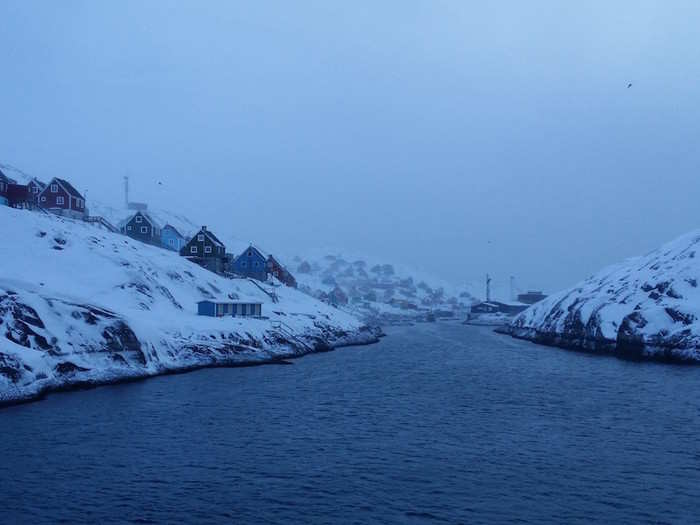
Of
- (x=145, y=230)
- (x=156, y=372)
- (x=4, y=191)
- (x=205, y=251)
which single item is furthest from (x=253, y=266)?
(x=156, y=372)

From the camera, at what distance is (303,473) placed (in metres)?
24.3

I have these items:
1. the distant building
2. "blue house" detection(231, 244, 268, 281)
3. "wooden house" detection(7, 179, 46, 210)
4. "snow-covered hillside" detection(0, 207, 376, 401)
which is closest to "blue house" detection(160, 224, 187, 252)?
"blue house" detection(231, 244, 268, 281)

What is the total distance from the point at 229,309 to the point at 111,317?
27.5 metres

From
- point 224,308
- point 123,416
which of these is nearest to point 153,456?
point 123,416

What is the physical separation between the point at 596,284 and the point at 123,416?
101919mm

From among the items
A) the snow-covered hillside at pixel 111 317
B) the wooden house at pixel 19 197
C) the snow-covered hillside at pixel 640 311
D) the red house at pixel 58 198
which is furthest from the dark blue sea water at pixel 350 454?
the red house at pixel 58 198

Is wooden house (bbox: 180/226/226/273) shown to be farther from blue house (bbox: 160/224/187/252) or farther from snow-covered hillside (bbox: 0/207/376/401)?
blue house (bbox: 160/224/187/252)

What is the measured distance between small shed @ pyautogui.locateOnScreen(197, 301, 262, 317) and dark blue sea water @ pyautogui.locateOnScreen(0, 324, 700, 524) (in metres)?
28.4

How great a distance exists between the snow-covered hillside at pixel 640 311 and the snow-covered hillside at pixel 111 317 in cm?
3492

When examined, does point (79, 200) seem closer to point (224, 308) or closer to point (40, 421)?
point (224, 308)

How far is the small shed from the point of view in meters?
75.4

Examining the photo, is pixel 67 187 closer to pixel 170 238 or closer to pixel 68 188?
pixel 68 188

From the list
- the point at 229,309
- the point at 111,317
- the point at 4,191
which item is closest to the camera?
the point at 111,317

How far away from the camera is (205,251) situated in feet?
391
